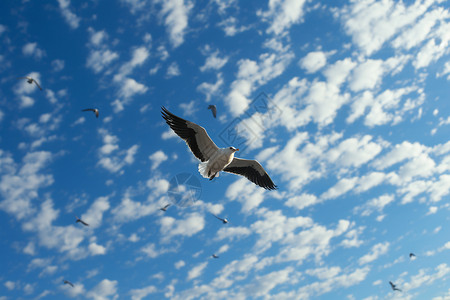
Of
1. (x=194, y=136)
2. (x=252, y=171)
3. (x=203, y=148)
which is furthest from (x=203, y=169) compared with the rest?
(x=252, y=171)

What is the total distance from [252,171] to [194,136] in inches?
235

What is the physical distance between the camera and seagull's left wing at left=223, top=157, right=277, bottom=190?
84.0 ft

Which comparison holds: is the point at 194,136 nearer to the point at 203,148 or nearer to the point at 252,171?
the point at 203,148

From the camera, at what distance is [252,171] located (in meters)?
26.3

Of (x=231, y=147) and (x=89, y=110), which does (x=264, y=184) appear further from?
(x=89, y=110)

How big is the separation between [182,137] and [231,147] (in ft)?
10.7

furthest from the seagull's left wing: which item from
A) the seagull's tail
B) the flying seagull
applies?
the seagull's tail

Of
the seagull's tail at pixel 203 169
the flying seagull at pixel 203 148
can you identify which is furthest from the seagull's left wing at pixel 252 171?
the seagull's tail at pixel 203 169

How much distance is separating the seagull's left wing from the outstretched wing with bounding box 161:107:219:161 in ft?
9.14

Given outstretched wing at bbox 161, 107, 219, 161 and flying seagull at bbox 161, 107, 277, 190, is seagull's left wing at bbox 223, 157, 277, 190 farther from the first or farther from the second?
outstretched wing at bbox 161, 107, 219, 161

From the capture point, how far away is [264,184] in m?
26.5

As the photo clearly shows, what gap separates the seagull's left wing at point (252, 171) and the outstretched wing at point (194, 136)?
110 inches

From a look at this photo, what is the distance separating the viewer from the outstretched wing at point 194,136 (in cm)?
2222

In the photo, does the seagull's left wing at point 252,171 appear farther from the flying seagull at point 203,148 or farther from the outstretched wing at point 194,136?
the outstretched wing at point 194,136
